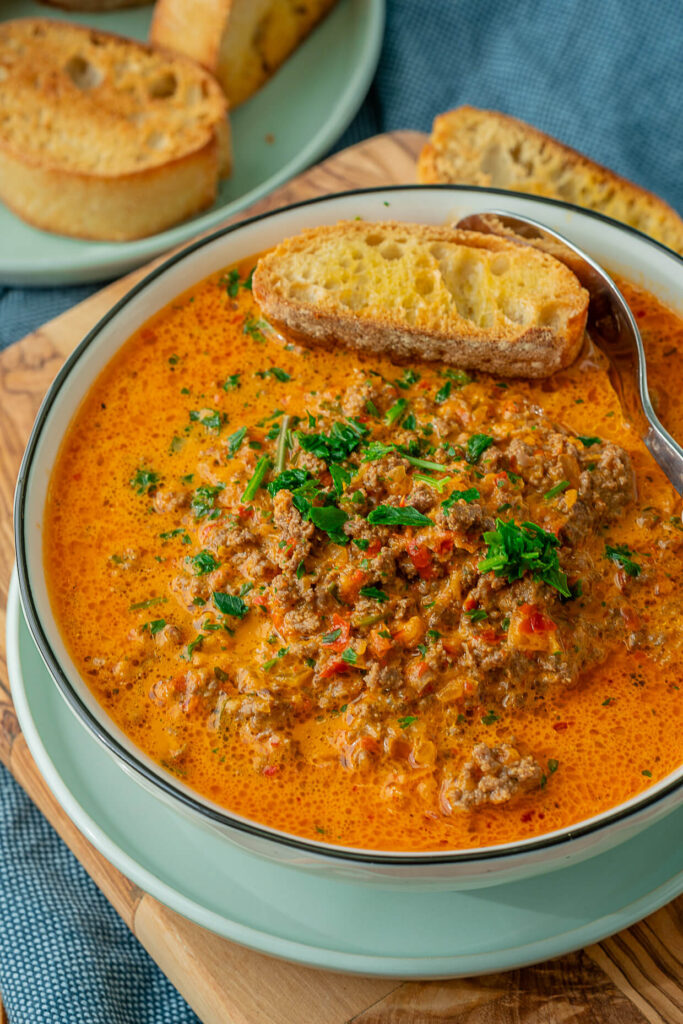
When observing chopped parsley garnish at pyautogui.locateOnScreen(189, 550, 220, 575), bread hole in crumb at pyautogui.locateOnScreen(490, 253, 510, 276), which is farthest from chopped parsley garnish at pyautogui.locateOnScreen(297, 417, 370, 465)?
bread hole in crumb at pyautogui.locateOnScreen(490, 253, 510, 276)

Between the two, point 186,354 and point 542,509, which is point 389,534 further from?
point 186,354

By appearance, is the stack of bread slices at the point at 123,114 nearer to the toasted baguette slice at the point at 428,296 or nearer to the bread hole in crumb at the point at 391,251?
the toasted baguette slice at the point at 428,296

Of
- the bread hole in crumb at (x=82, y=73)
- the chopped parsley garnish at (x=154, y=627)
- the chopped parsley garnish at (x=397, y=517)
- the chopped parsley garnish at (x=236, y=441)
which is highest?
the chopped parsley garnish at (x=397, y=517)

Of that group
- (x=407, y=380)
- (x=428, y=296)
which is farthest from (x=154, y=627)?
(x=428, y=296)

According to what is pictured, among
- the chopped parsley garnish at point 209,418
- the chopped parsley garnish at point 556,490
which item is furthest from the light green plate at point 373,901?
the chopped parsley garnish at point 209,418

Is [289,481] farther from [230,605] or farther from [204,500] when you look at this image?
[230,605]

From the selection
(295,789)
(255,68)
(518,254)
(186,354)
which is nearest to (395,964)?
(295,789)
